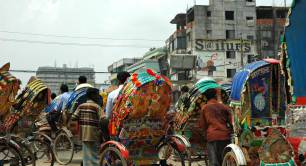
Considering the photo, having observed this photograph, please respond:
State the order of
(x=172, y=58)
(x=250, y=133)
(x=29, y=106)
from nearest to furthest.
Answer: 1. (x=250, y=133)
2. (x=29, y=106)
3. (x=172, y=58)

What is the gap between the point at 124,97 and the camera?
705cm

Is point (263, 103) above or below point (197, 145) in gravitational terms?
above

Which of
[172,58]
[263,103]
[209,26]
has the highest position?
[209,26]

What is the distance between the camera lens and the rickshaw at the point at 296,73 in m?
5.23

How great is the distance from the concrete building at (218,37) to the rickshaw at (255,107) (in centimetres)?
4341

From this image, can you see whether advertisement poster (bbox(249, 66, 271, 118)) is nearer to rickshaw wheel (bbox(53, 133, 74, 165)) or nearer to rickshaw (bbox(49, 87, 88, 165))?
rickshaw (bbox(49, 87, 88, 165))

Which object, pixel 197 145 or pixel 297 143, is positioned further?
pixel 197 145

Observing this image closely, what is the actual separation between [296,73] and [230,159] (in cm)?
184

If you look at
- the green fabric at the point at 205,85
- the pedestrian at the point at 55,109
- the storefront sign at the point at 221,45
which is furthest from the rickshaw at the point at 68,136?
the storefront sign at the point at 221,45

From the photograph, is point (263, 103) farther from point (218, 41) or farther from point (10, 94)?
point (218, 41)

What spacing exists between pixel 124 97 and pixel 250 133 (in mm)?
2114

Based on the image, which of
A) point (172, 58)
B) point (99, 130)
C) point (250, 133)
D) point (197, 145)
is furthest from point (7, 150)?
point (172, 58)

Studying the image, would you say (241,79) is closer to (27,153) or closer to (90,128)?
(90,128)

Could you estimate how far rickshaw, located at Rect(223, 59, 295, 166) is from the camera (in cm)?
689
